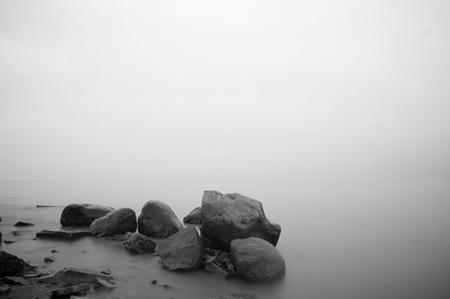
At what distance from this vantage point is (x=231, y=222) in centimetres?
822

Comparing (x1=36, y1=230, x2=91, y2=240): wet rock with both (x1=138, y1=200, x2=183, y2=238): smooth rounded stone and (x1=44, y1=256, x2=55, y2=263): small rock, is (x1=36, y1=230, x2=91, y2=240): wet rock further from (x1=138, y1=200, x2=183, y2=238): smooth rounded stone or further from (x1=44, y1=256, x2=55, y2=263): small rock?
(x1=44, y1=256, x2=55, y2=263): small rock

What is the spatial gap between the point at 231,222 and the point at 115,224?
596cm

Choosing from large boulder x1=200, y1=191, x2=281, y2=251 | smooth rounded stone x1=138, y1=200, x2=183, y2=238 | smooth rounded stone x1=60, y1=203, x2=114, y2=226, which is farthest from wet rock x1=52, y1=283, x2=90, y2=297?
smooth rounded stone x1=60, y1=203, x2=114, y2=226

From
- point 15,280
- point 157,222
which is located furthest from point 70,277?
point 157,222

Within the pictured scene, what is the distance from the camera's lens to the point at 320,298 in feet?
21.6

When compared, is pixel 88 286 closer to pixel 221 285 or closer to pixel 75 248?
pixel 221 285

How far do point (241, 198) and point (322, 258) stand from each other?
175 inches

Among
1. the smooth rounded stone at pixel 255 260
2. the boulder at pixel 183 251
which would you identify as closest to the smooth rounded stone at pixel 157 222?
the boulder at pixel 183 251

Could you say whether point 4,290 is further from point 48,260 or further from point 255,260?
point 255,260

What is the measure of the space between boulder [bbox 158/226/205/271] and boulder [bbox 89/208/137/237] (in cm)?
393

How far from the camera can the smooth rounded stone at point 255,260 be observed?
6.89 metres

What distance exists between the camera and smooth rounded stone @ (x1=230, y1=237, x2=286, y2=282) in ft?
22.6

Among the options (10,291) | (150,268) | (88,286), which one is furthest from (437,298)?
(10,291)

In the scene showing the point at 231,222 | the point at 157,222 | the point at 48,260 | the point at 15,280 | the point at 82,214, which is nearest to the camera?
the point at 15,280
